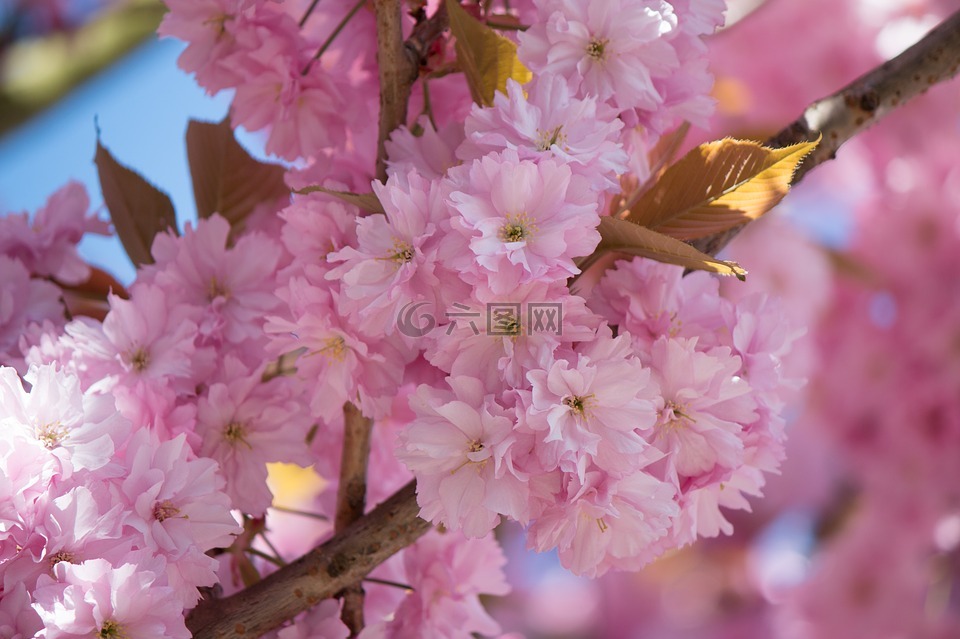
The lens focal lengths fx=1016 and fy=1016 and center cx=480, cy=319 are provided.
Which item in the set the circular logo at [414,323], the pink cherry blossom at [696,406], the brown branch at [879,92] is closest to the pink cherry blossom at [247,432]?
the circular logo at [414,323]

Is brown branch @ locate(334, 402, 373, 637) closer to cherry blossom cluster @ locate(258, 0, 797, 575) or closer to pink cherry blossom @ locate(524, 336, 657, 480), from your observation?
cherry blossom cluster @ locate(258, 0, 797, 575)

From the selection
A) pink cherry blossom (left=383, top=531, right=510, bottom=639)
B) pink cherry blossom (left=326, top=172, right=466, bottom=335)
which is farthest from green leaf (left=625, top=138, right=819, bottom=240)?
pink cherry blossom (left=383, top=531, right=510, bottom=639)

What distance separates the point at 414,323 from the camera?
0.51 m

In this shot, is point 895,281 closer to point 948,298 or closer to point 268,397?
point 948,298

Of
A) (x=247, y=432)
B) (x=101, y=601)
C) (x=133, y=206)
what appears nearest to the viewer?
(x=101, y=601)

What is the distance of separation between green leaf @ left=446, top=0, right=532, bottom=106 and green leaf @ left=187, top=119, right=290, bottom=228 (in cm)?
19

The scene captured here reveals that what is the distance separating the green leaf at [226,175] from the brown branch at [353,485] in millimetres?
173

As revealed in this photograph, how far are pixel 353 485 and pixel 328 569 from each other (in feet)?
0.19

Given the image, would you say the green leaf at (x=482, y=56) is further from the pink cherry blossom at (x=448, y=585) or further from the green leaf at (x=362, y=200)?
the pink cherry blossom at (x=448, y=585)

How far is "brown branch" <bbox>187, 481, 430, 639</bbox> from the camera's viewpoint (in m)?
0.56

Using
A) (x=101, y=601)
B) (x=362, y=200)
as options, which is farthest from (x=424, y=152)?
(x=101, y=601)

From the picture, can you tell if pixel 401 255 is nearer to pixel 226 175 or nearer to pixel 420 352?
pixel 420 352

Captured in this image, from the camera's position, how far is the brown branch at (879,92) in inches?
25.3

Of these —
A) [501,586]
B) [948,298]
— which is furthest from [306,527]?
[948,298]
